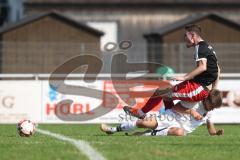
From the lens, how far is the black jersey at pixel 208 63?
13609mm

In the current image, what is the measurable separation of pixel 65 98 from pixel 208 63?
8.85 meters

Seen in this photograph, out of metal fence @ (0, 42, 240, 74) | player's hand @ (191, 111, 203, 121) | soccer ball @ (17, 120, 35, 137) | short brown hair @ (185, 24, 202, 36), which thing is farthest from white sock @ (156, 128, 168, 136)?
metal fence @ (0, 42, 240, 74)

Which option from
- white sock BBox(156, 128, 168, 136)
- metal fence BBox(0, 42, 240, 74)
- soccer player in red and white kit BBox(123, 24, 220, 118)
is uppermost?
metal fence BBox(0, 42, 240, 74)

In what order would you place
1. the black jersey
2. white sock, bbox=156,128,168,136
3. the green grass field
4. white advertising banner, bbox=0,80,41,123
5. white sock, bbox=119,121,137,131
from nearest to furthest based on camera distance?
the green grass field → the black jersey → white sock, bbox=119,121,137,131 → white sock, bbox=156,128,168,136 → white advertising banner, bbox=0,80,41,123

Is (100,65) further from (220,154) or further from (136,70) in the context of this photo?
(220,154)

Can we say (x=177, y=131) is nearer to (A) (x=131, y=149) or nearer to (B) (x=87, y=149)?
(A) (x=131, y=149)

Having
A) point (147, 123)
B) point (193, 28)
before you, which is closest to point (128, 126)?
point (147, 123)

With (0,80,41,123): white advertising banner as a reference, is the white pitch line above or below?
below

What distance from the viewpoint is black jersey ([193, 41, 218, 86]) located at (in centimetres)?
1361

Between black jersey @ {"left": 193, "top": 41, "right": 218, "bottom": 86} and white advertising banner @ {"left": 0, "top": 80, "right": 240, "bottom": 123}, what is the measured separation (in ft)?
26.7

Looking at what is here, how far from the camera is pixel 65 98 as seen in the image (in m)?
22.1

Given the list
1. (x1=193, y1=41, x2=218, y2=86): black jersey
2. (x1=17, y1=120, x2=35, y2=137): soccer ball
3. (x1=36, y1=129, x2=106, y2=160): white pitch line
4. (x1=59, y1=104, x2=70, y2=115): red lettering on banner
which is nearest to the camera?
(x1=36, y1=129, x2=106, y2=160): white pitch line
